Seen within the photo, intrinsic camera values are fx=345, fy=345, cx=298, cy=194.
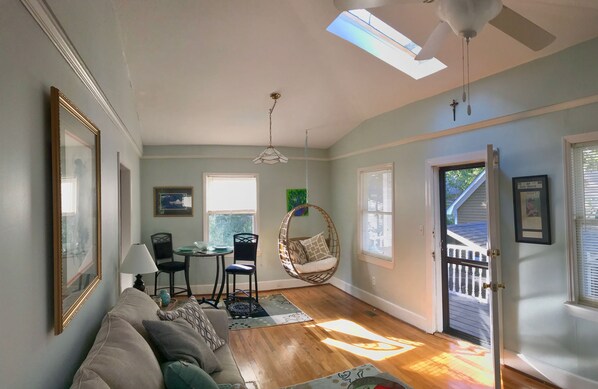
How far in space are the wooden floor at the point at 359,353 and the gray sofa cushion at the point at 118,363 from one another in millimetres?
1555

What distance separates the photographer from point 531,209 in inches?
115

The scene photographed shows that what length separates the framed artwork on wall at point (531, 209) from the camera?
2830 mm

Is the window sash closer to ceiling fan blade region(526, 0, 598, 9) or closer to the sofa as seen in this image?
ceiling fan blade region(526, 0, 598, 9)

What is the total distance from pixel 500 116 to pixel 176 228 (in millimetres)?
4794

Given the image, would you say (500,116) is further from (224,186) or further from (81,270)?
(224,186)

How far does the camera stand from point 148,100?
4.23 m

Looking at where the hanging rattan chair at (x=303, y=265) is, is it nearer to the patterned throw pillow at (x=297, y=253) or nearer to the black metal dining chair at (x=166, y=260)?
the patterned throw pillow at (x=297, y=253)

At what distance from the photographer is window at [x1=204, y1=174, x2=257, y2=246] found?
5.89 m

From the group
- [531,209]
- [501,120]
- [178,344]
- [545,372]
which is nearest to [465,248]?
[531,209]


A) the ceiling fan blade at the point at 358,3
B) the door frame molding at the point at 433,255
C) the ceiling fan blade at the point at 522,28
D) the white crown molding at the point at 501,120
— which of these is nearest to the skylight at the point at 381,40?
the white crown molding at the point at 501,120

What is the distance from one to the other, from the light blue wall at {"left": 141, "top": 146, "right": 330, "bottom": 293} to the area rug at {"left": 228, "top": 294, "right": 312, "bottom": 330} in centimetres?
90

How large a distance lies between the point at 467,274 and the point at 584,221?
1.58 metres

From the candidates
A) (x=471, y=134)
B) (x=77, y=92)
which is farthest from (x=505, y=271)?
(x=77, y=92)

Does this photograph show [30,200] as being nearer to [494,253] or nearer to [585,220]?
[494,253]
